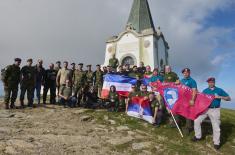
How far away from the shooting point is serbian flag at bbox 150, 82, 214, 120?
9.69 m

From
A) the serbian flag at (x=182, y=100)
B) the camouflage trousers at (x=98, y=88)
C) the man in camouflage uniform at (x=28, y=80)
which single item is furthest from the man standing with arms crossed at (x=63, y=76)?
the serbian flag at (x=182, y=100)

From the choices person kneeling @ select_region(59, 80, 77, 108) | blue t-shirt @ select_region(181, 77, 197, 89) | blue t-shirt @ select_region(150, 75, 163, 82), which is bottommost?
person kneeling @ select_region(59, 80, 77, 108)

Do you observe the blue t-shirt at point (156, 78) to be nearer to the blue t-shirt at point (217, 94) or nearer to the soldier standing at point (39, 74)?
the blue t-shirt at point (217, 94)

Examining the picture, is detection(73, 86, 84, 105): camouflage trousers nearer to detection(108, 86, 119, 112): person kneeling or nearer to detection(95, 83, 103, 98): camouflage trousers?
detection(95, 83, 103, 98): camouflage trousers

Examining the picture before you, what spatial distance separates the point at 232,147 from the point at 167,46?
91.9 feet

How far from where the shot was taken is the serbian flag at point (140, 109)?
1143 cm

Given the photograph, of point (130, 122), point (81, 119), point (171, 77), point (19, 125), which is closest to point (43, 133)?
point (19, 125)

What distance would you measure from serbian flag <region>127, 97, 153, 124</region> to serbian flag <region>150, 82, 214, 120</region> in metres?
0.80

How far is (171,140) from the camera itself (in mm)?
9523

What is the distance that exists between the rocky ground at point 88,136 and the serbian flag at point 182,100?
778 millimetres

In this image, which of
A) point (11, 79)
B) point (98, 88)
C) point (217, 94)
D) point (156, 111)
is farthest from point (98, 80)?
point (217, 94)

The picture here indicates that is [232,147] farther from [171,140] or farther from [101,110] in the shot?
[101,110]

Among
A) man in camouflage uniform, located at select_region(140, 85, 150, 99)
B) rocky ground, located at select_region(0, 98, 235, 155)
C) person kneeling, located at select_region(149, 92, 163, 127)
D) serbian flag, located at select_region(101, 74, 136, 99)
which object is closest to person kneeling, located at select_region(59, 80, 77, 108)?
rocky ground, located at select_region(0, 98, 235, 155)

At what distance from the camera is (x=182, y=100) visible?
1057 cm
